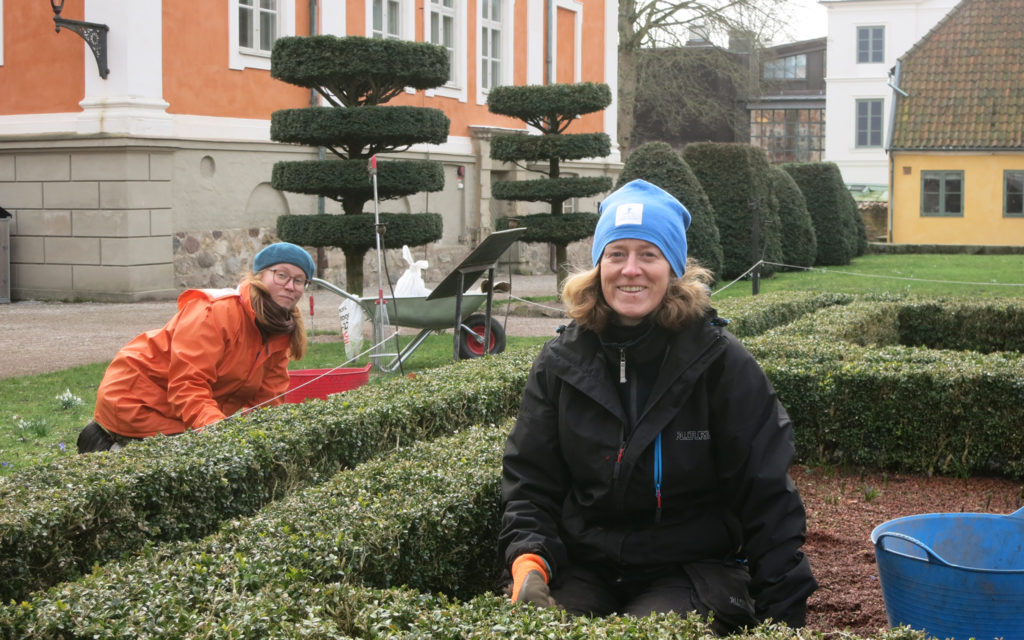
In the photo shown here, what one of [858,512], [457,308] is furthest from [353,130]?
[858,512]

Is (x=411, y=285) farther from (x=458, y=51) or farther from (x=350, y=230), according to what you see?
(x=458, y=51)

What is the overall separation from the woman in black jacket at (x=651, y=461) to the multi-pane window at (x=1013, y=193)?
107 ft

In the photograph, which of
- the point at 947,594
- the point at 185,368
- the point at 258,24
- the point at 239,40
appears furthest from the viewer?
the point at 258,24

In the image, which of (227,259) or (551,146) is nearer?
(551,146)

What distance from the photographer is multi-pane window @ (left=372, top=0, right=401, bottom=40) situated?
21734mm

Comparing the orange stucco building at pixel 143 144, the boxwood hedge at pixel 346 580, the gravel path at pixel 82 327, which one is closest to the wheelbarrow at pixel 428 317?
the gravel path at pixel 82 327

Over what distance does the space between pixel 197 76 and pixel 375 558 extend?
15498 millimetres

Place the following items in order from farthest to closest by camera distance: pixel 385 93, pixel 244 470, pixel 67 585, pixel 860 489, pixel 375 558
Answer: pixel 385 93, pixel 860 489, pixel 244 470, pixel 375 558, pixel 67 585

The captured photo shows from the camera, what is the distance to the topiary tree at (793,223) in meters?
24.1

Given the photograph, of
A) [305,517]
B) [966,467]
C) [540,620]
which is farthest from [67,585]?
[966,467]

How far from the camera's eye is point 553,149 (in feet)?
57.3

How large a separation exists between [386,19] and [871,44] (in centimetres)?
3339

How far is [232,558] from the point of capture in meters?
3.20

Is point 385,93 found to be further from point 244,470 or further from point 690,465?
point 690,465
